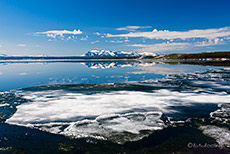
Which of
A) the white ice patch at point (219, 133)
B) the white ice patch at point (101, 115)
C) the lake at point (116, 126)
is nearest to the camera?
the lake at point (116, 126)

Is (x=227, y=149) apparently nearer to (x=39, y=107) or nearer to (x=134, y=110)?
(x=134, y=110)

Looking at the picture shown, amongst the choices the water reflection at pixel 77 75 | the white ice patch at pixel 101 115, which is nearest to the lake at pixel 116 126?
the white ice patch at pixel 101 115

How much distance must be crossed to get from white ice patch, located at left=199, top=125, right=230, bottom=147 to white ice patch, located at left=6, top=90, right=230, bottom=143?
272 cm

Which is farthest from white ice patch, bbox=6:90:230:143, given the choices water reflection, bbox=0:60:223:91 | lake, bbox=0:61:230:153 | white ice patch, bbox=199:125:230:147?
water reflection, bbox=0:60:223:91

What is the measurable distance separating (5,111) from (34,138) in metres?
7.62

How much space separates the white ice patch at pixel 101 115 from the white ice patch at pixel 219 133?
2.72 meters

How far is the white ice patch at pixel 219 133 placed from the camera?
10.3 m

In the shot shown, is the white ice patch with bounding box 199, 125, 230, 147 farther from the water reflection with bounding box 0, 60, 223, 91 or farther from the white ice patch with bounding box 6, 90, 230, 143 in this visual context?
the water reflection with bounding box 0, 60, 223, 91

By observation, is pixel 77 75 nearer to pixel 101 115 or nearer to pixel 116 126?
pixel 101 115

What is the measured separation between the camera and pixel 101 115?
612 inches

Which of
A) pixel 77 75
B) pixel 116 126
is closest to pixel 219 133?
pixel 116 126

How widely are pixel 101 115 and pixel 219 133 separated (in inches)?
330

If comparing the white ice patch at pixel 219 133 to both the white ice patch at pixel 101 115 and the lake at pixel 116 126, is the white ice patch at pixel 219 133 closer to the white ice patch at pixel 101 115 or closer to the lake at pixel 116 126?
the lake at pixel 116 126

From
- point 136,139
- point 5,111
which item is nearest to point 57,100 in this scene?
point 5,111
